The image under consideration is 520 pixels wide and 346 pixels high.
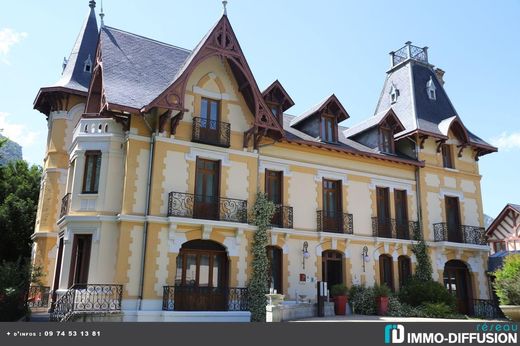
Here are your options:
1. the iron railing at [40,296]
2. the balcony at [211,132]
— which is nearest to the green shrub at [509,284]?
A: the balcony at [211,132]

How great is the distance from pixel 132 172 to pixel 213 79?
4.93 m

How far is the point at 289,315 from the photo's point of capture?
16250mm

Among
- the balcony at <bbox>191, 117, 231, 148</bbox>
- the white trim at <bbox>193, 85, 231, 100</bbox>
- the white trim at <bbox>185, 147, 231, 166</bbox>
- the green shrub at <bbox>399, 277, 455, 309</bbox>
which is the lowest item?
the green shrub at <bbox>399, 277, 455, 309</bbox>

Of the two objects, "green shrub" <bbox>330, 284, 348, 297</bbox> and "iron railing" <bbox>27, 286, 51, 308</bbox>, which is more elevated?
"green shrub" <bbox>330, 284, 348, 297</bbox>

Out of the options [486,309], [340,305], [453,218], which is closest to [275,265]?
[340,305]

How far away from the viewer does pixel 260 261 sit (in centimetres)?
1716

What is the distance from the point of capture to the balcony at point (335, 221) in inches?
768

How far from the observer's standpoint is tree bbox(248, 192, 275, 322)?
1655 cm

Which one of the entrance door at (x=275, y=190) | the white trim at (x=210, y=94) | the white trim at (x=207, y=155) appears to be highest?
the white trim at (x=210, y=94)

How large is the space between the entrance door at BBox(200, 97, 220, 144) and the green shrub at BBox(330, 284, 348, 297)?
24.3 ft

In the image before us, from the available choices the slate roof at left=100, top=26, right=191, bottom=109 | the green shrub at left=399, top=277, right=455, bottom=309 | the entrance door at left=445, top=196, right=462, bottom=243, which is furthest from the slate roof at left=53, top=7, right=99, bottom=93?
the entrance door at left=445, top=196, right=462, bottom=243

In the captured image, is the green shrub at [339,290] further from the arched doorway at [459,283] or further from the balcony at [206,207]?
the arched doorway at [459,283]

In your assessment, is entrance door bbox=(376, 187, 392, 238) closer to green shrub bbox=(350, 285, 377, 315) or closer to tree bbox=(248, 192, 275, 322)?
green shrub bbox=(350, 285, 377, 315)
